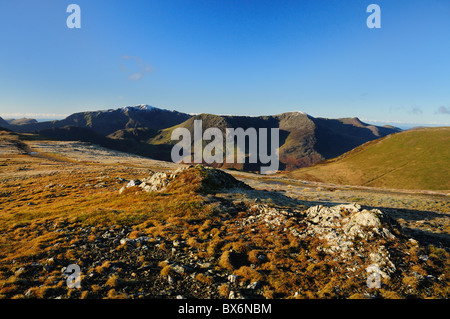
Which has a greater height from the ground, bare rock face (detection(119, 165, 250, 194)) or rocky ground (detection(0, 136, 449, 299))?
bare rock face (detection(119, 165, 250, 194))

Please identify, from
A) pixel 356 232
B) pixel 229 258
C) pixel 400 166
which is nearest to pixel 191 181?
pixel 229 258

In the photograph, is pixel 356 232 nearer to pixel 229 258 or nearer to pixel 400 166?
pixel 229 258

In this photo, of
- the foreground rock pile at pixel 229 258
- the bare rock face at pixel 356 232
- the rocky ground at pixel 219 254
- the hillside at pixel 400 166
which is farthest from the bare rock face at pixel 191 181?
the hillside at pixel 400 166

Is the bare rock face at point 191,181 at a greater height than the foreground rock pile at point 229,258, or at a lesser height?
greater

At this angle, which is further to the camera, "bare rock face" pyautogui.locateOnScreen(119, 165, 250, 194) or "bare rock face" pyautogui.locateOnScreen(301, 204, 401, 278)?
"bare rock face" pyautogui.locateOnScreen(119, 165, 250, 194)

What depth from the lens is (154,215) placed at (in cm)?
2477

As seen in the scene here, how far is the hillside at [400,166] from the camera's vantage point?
13212 cm

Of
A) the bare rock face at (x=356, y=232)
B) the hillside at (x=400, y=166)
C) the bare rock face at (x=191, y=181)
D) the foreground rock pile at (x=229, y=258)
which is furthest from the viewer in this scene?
the hillside at (x=400, y=166)

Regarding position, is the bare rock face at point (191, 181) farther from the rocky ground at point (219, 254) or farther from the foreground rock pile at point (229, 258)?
the foreground rock pile at point (229, 258)

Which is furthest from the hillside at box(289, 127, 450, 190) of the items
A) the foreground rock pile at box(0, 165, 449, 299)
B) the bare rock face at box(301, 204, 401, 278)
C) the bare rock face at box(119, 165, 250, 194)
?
the foreground rock pile at box(0, 165, 449, 299)

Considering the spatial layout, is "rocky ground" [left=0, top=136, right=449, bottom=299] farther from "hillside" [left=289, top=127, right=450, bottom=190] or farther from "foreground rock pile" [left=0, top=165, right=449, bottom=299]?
"hillside" [left=289, top=127, right=450, bottom=190]

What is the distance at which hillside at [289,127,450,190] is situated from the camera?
132125mm

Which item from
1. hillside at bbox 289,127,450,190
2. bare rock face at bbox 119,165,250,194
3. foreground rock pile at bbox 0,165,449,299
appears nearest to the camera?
foreground rock pile at bbox 0,165,449,299
